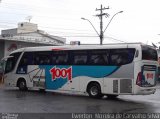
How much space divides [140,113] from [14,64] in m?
13.7

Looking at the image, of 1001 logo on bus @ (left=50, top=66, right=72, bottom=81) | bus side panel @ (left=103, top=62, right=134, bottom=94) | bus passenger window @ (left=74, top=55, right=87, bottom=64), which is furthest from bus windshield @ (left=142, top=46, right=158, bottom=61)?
1001 logo on bus @ (left=50, top=66, right=72, bottom=81)

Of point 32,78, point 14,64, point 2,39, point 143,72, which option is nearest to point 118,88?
point 143,72

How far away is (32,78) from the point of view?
24891 mm

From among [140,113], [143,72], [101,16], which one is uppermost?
[101,16]

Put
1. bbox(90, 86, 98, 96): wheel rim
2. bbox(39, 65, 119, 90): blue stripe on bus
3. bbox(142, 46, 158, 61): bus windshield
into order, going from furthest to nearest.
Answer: bbox(90, 86, 98, 96): wheel rim
bbox(39, 65, 119, 90): blue stripe on bus
bbox(142, 46, 158, 61): bus windshield

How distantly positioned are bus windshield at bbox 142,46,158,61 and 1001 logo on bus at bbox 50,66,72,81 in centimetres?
482

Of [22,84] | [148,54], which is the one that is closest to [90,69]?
[148,54]

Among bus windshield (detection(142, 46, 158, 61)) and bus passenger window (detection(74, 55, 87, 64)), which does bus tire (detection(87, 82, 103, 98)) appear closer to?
bus passenger window (detection(74, 55, 87, 64))

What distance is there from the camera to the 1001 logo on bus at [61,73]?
22539mm

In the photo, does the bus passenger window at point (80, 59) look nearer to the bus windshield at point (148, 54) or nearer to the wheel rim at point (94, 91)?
the wheel rim at point (94, 91)

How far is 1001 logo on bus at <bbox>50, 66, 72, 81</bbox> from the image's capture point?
73.9ft

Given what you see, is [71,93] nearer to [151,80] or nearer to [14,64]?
[14,64]

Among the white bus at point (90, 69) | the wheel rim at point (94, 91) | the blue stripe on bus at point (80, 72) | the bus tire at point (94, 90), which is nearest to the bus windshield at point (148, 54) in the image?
the white bus at point (90, 69)

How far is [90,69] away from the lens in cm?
2148
